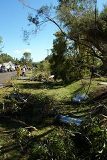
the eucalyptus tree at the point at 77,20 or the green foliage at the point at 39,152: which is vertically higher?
the eucalyptus tree at the point at 77,20

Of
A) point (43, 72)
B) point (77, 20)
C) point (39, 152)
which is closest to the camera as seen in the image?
point (39, 152)

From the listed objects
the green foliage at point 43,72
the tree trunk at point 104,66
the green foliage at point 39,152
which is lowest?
the green foliage at point 39,152

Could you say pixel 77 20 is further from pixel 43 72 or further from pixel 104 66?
pixel 43 72

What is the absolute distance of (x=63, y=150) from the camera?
11.3 metres

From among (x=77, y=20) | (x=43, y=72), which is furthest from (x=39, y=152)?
(x=43, y=72)

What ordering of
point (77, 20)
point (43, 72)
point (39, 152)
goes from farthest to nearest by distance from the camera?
1. point (43, 72)
2. point (77, 20)
3. point (39, 152)

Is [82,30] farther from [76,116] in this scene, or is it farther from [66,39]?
[76,116]

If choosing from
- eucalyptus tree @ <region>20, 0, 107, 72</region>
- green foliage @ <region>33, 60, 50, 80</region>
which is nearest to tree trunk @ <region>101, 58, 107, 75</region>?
eucalyptus tree @ <region>20, 0, 107, 72</region>

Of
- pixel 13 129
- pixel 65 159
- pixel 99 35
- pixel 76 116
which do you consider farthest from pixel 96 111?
pixel 99 35

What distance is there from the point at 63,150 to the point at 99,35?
41.3 feet

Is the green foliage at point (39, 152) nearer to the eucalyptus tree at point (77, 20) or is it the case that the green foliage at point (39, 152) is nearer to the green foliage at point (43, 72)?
the eucalyptus tree at point (77, 20)

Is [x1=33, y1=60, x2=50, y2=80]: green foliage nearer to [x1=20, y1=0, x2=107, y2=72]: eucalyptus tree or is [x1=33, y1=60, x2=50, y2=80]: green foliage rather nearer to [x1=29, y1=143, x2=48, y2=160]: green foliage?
[x1=20, y1=0, x2=107, y2=72]: eucalyptus tree

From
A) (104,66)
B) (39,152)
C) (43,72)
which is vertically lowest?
(39,152)

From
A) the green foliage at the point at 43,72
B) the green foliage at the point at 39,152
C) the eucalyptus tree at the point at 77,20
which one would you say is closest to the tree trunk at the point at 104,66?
the eucalyptus tree at the point at 77,20
